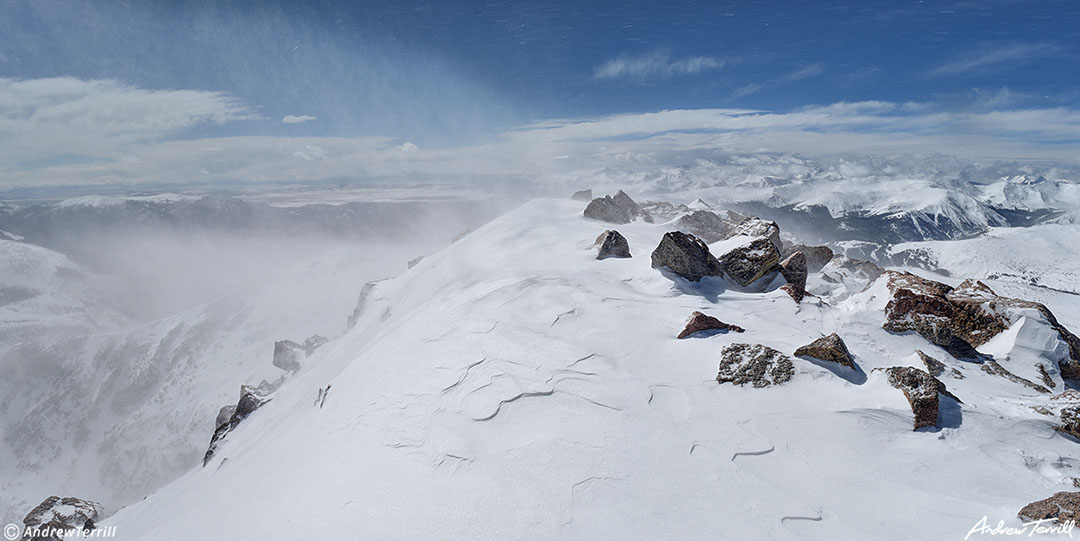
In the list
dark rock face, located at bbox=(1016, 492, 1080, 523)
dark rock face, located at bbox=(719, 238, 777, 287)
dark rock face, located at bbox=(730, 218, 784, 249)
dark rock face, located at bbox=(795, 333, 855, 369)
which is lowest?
dark rock face, located at bbox=(1016, 492, 1080, 523)

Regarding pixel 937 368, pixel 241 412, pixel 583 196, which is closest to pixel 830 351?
pixel 937 368

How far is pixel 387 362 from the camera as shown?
50.1 ft

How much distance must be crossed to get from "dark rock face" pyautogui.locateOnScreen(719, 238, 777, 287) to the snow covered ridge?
0.44 feet

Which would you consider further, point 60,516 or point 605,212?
point 605,212

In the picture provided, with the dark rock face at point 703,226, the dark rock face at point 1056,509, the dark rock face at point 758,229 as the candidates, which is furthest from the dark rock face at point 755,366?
the dark rock face at point 703,226

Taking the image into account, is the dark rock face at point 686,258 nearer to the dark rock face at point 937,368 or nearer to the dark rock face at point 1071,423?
the dark rock face at point 937,368

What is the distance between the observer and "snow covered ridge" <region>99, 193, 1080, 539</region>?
276 inches

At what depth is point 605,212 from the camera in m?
32.0

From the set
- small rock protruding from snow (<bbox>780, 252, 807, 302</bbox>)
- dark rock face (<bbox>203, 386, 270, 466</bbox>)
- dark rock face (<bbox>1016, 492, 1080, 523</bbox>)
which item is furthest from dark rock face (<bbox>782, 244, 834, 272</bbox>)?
dark rock face (<bbox>203, 386, 270, 466</bbox>)

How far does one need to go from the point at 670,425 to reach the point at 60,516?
23.7 m

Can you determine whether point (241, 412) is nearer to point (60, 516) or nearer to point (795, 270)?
point (60, 516)

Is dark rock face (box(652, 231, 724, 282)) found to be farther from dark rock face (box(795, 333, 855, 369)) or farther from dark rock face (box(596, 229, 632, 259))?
dark rock face (box(795, 333, 855, 369))

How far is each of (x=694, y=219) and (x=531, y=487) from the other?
1231 inches

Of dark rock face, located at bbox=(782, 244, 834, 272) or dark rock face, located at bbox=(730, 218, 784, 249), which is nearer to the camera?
dark rock face, located at bbox=(730, 218, 784, 249)
